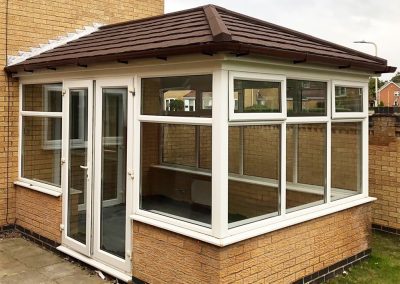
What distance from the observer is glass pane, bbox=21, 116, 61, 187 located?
22.3 feet

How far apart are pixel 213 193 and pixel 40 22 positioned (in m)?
5.24

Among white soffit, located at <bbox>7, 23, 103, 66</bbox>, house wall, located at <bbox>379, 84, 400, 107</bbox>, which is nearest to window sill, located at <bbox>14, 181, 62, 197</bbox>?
white soffit, located at <bbox>7, 23, 103, 66</bbox>

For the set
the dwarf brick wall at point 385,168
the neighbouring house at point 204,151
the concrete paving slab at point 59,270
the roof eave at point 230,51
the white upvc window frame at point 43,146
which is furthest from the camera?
the dwarf brick wall at point 385,168

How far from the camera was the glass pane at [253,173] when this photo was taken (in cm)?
470

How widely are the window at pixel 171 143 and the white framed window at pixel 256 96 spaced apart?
0.26 metres

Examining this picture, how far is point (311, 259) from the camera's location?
5449mm

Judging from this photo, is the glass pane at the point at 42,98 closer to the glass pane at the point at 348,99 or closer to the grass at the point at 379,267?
the glass pane at the point at 348,99

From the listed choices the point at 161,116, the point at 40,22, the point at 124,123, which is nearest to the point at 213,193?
the point at 161,116

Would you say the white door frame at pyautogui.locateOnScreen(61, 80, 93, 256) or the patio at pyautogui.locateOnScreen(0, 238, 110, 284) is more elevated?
the white door frame at pyautogui.locateOnScreen(61, 80, 93, 256)

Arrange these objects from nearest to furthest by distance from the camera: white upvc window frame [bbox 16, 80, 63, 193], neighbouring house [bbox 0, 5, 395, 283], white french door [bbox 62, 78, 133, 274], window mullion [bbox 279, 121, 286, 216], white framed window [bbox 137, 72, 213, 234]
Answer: neighbouring house [bbox 0, 5, 395, 283]
white framed window [bbox 137, 72, 213, 234]
window mullion [bbox 279, 121, 286, 216]
white french door [bbox 62, 78, 133, 274]
white upvc window frame [bbox 16, 80, 63, 193]

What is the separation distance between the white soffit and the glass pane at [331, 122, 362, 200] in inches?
198

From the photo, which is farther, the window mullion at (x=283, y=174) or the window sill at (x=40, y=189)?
the window sill at (x=40, y=189)

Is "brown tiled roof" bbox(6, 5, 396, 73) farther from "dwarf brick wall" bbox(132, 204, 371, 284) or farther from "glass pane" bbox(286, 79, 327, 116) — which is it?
"dwarf brick wall" bbox(132, 204, 371, 284)

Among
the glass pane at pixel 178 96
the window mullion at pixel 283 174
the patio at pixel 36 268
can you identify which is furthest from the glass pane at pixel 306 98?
the patio at pixel 36 268
